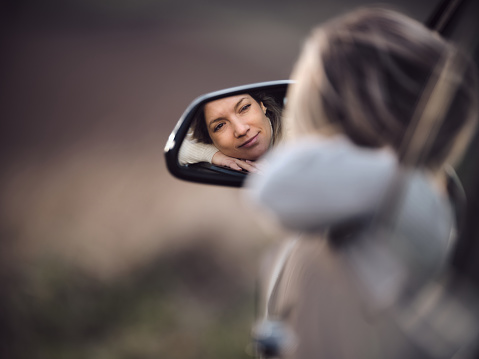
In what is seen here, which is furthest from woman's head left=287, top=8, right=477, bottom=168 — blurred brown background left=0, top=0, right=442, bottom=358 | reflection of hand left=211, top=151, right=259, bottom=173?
blurred brown background left=0, top=0, right=442, bottom=358

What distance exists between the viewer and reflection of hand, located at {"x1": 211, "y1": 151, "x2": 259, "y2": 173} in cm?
162

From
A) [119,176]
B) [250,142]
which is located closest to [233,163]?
[250,142]

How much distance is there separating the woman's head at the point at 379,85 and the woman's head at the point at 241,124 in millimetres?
473

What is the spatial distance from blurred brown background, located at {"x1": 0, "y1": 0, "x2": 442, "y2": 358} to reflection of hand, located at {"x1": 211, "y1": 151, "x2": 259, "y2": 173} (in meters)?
3.28

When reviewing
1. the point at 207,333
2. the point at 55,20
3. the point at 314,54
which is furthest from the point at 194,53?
the point at 314,54

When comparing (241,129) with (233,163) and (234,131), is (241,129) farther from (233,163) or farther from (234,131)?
(233,163)

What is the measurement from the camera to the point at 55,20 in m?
5.29

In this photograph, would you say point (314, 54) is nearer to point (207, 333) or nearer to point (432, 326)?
point (432, 326)

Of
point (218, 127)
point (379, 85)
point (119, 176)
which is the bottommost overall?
point (119, 176)

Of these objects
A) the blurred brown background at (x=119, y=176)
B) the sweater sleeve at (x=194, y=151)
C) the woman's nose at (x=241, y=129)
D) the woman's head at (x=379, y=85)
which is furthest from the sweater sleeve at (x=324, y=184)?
the blurred brown background at (x=119, y=176)

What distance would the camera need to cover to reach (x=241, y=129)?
5.00 feet

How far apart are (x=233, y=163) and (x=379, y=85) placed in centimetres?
72

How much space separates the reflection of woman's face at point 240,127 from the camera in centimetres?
154

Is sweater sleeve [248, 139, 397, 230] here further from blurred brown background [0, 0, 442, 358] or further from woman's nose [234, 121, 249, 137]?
blurred brown background [0, 0, 442, 358]
